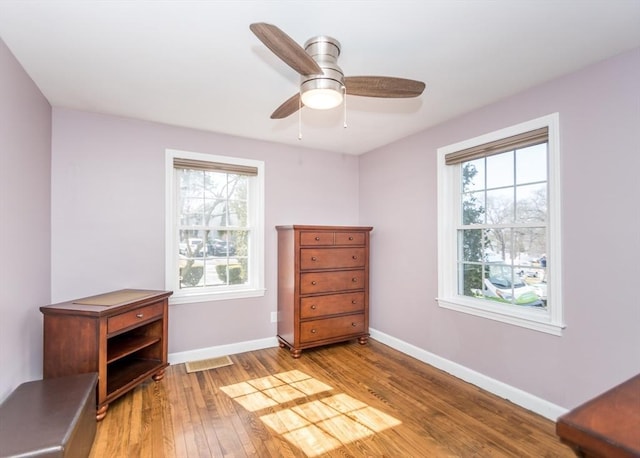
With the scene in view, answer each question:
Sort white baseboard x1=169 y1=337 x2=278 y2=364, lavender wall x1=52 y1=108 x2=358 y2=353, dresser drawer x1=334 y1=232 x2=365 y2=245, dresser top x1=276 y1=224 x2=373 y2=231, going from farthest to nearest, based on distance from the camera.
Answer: dresser drawer x1=334 y1=232 x2=365 y2=245
dresser top x1=276 y1=224 x2=373 y2=231
white baseboard x1=169 y1=337 x2=278 y2=364
lavender wall x1=52 y1=108 x2=358 y2=353

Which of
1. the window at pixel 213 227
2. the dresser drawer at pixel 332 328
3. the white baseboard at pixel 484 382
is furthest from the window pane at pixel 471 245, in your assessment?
the window at pixel 213 227

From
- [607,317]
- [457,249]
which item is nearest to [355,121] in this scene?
[457,249]

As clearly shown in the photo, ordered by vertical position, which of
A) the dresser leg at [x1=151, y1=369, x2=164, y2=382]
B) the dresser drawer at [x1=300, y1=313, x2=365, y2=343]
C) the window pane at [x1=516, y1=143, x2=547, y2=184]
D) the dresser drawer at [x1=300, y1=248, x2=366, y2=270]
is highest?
the window pane at [x1=516, y1=143, x2=547, y2=184]

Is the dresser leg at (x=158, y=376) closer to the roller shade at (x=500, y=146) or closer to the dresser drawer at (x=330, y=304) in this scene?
the dresser drawer at (x=330, y=304)

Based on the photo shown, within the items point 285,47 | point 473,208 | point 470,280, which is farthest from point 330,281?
point 285,47

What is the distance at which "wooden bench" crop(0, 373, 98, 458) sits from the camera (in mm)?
1349

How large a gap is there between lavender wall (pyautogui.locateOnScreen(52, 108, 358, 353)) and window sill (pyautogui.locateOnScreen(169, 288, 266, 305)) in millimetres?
56

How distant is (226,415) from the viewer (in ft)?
7.24

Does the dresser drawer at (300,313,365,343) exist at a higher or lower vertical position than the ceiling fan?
lower

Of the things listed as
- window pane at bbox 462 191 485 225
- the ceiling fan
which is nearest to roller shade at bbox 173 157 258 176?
the ceiling fan

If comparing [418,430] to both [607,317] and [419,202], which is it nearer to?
[607,317]

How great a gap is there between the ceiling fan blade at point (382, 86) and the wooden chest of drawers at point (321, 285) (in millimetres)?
1706

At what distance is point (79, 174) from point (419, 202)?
10.4 ft

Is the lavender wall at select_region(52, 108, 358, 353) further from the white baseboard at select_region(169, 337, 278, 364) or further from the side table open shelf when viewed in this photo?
the side table open shelf
